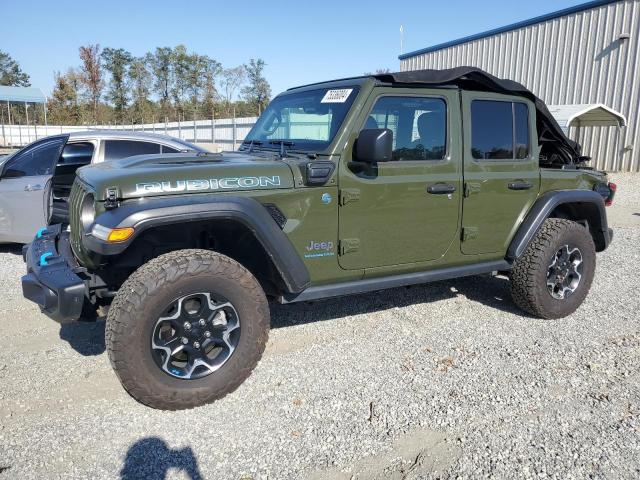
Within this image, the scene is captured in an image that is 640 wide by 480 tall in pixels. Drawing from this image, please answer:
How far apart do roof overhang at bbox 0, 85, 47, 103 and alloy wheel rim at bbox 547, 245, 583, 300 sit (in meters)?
30.2

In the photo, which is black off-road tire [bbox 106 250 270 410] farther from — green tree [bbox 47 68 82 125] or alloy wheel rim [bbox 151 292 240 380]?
green tree [bbox 47 68 82 125]

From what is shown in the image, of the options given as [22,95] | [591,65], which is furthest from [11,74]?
[591,65]

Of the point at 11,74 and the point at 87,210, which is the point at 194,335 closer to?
the point at 87,210

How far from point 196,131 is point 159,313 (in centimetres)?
2122

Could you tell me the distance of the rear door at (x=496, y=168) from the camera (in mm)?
3965

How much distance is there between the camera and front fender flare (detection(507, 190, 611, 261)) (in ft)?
13.9

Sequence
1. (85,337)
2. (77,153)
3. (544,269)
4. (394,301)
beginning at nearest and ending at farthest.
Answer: (85,337), (544,269), (394,301), (77,153)

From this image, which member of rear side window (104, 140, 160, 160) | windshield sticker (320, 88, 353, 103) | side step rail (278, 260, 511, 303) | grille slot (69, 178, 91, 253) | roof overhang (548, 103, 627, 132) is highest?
roof overhang (548, 103, 627, 132)

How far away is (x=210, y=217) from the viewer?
9.50 feet

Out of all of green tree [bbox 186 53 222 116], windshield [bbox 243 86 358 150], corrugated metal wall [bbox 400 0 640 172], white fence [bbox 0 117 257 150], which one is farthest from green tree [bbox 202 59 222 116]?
windshield [bbox 243 86 358 150]

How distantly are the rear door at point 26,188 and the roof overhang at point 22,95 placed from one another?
2522 cm

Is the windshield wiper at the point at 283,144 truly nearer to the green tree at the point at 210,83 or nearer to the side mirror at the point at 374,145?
the side mirror at the point at 374,145

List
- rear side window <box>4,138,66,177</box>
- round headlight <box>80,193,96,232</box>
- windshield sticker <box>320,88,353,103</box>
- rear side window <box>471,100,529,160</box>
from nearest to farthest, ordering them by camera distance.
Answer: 1. round headlight <box>80,193,96,232</box>
2. windshield sticker <box>320,88,353,103</box>
3. rear side window <box>471,100,529,160</box>
4. rear side window <box>4,138,66,177</box>

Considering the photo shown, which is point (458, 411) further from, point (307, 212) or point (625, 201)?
point (625, 201)
